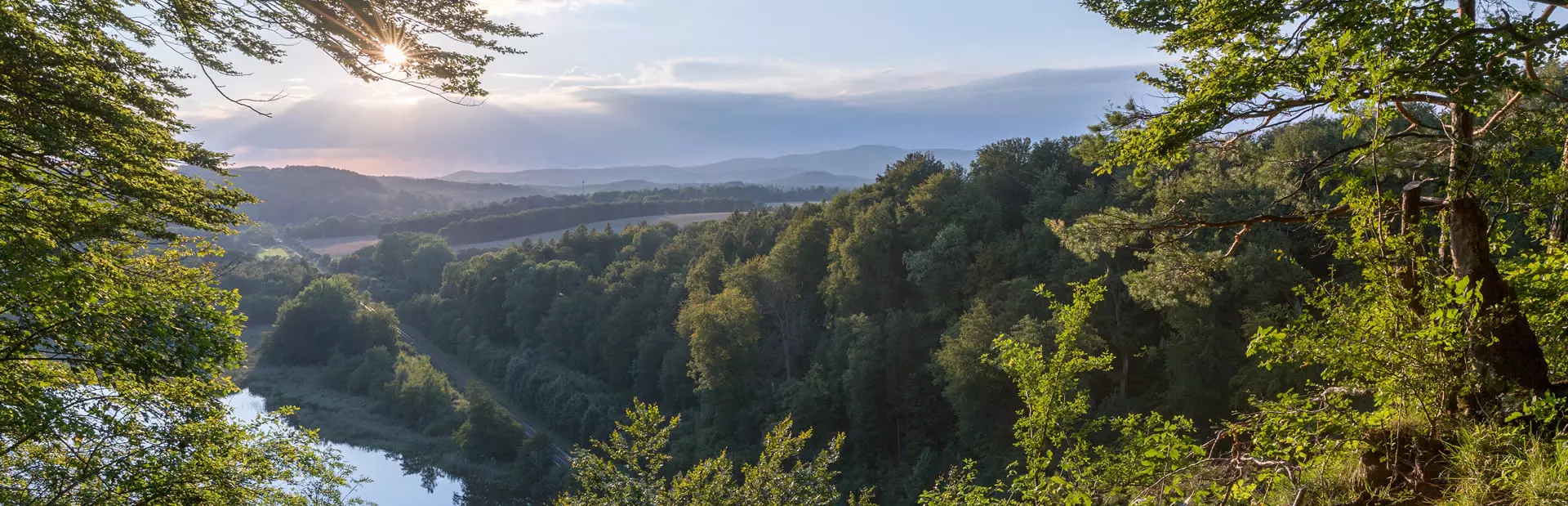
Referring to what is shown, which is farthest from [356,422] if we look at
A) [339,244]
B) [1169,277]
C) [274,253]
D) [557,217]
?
[339,244]

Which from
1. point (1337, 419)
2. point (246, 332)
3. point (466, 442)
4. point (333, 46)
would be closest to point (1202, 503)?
point (1337, 419)

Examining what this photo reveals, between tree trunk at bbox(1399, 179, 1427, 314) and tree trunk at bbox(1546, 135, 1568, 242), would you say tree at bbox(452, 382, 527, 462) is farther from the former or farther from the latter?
tree trunk at bbox(1546, 135, 1568, 242)

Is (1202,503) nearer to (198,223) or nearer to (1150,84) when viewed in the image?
(1150,84)

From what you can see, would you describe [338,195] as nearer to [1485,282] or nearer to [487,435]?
[487,435]

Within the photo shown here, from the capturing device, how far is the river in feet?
108

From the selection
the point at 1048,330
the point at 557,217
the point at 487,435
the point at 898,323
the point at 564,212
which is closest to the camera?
the point at 1048,330

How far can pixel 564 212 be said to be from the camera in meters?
100

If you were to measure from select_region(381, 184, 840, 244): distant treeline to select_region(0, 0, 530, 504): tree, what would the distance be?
90.2 metres

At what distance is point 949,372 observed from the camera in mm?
21750

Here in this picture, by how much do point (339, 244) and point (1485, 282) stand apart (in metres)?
118

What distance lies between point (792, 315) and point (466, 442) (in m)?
15.7

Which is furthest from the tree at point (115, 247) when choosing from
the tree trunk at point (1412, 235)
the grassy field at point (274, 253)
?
the grassy field at point (274, 253)

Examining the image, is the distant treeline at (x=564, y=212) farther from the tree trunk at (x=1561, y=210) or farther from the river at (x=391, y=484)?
the tree trunk at (x=1561, y=210)

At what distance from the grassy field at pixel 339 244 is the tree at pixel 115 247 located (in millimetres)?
94656
